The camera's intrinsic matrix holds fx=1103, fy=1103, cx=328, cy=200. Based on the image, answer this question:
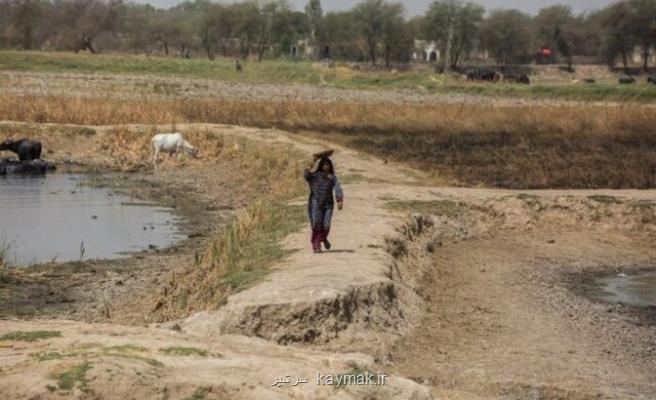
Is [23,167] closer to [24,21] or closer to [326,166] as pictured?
[326,166]

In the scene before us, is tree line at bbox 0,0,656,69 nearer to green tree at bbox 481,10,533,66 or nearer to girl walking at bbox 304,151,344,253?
green tree at bbox 481,10,533,66

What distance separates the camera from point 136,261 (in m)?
16.6

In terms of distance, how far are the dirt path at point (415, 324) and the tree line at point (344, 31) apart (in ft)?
233

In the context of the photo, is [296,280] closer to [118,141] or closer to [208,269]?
[208,269]

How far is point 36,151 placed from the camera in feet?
94.6

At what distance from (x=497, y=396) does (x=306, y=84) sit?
208ft

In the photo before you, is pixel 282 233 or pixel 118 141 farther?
pixel 118 141

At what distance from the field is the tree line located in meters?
59.7

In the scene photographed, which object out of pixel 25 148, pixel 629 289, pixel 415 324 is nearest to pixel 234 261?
pixel 415 324

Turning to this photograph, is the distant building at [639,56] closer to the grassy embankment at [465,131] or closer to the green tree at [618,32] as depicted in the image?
the green tree at [618,32]

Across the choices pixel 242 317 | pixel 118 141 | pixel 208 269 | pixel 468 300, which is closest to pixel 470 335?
pixel 468 300

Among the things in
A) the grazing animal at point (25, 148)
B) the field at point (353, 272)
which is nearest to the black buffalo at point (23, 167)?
the grazing animal at point (25, 148)

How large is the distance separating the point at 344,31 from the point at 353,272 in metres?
107

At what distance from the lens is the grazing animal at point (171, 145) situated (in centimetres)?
2909
